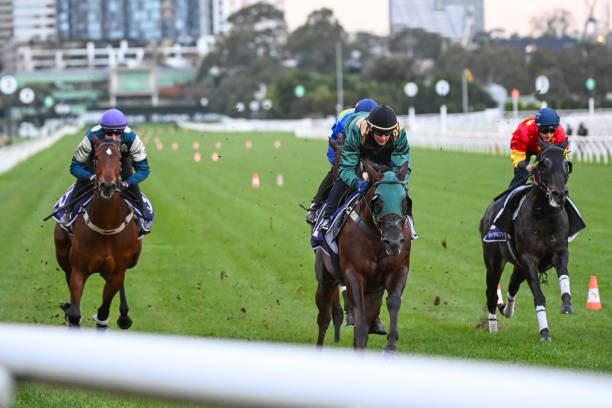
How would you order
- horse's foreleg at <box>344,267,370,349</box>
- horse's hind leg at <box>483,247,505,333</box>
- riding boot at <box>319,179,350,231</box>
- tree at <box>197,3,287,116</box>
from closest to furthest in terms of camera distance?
horse's foreleg at <box>344,267,370,349</box> → riding boot at <box>319,179,350,231</box> → horse's hind leg at <box>483,247,505,333</box> → tree at <box>197,3,287,116</box>

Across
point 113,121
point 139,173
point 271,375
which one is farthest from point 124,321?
point 271,375

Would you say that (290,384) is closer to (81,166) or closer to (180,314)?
(81,166)

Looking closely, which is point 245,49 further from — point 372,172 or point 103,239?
point 372,172

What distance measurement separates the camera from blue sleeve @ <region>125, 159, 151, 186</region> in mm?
9852

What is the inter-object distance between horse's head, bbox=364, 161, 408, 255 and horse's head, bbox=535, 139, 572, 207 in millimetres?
1956

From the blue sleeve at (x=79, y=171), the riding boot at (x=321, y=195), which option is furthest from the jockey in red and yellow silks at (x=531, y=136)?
the blue sleeve at (x=79, y=171)

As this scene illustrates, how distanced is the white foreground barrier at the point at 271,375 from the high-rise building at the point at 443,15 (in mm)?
92905

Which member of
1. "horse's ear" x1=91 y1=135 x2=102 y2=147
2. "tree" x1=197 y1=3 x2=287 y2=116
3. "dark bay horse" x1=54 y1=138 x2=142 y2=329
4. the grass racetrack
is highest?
"tree" x1=197 y1=3 x2=287 y2=116

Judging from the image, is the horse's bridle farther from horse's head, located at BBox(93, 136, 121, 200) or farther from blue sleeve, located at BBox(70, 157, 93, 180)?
blue sleeve, located at BBox(70, 157, 93, 180)

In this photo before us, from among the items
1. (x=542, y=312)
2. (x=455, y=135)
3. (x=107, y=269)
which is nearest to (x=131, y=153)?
(x=107, y=269)

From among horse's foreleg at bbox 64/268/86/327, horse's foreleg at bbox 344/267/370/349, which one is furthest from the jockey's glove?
horse's foreleg at bbox 64/268/86/327

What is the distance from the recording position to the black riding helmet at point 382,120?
316 inches

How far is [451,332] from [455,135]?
35998 mm

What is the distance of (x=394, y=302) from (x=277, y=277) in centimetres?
691
